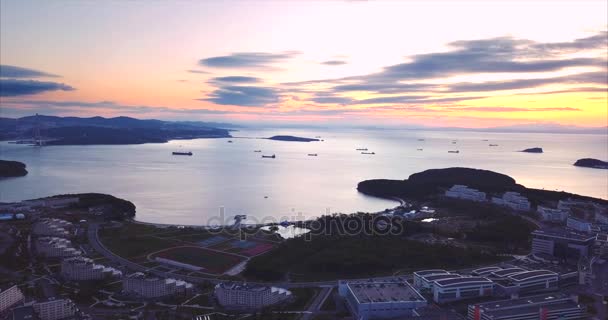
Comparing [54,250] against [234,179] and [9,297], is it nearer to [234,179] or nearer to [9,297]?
[9,297]

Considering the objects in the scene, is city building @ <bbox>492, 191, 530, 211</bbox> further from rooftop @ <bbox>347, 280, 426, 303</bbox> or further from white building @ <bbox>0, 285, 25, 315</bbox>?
white building @ <bbox>0, 285, 25, 315</bbox>

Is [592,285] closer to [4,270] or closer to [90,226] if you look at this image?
[4,270]

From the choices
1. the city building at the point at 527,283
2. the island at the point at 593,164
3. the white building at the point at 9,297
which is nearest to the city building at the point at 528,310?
the city building at the point at 527,283

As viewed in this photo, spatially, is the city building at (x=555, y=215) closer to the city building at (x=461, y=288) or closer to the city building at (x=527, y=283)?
the city building at (x=527, y=283)

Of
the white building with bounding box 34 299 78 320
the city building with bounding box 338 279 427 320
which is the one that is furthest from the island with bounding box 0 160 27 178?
the city building with bounding box 338 279 427 320

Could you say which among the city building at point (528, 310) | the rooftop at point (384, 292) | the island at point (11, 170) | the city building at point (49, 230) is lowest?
the city building at point (528, 310)

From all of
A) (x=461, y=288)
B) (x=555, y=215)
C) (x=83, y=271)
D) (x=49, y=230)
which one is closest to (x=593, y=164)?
(x=555, y=215)
